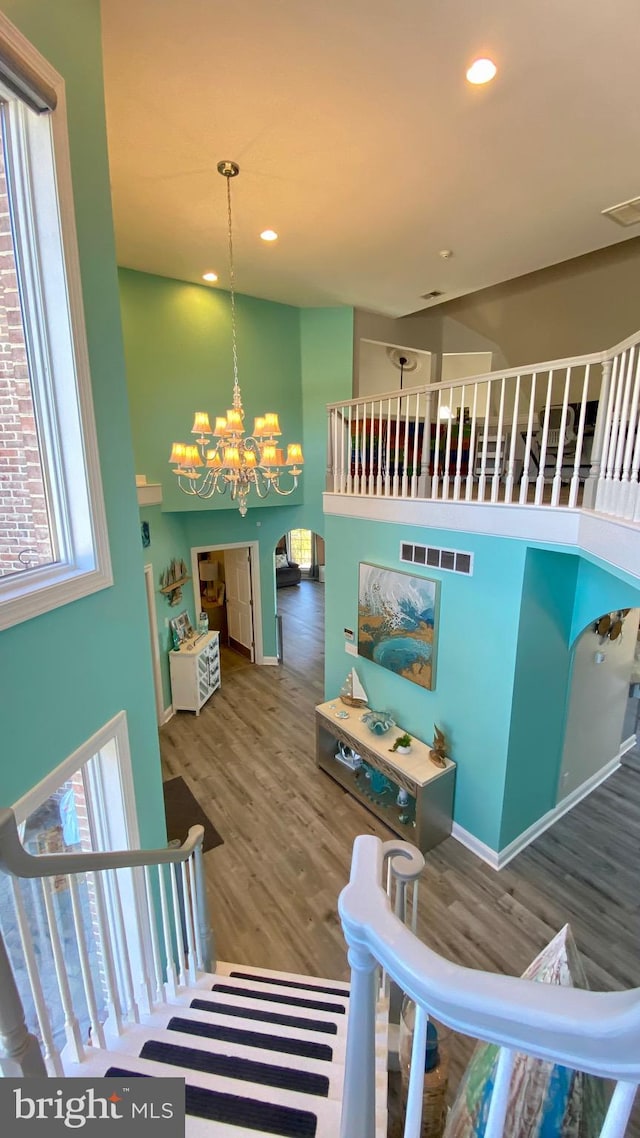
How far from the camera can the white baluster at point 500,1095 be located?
25.0 inches

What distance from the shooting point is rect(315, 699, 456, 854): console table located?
406 centimetres

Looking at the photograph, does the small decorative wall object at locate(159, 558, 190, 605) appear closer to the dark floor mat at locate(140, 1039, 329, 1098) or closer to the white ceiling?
the white ceiling

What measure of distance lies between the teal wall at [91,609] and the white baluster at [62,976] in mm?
355

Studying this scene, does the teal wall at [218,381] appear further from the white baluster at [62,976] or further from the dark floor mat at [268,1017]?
the white baluster at [62,976]

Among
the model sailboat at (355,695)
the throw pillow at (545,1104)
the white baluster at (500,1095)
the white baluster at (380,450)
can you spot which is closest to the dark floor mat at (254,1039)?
the throw pillow at (545,1104)

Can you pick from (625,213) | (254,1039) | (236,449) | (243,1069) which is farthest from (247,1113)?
(625,213)

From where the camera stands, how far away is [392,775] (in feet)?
13.9

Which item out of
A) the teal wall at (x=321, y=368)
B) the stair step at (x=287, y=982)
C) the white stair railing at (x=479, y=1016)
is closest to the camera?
the white stair railing at (x=479, y=1016)

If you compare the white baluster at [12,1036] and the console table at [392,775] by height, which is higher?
the white baluster at [12,1036]

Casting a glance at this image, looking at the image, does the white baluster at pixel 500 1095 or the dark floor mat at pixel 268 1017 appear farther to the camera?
the dark floor mat at pixel 268 1017

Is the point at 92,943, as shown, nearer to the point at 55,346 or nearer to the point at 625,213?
the point at 55,346

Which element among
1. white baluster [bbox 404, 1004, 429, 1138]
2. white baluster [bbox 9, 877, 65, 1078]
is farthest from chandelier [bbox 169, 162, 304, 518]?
white baluster [bbox 404, 1004, 429, 1138]

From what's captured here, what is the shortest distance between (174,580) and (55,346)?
466cm

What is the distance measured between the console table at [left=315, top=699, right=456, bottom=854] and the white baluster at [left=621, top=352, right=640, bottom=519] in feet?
9.06
